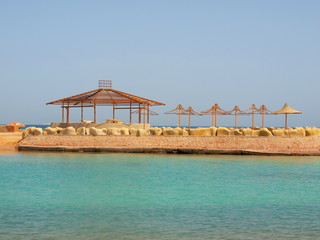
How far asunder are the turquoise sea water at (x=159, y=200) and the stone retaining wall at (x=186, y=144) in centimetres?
461

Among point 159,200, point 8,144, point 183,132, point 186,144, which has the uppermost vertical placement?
point 183,132

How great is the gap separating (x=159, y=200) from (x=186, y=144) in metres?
15.5

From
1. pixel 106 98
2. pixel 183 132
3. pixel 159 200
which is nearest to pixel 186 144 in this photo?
pixel 183 132

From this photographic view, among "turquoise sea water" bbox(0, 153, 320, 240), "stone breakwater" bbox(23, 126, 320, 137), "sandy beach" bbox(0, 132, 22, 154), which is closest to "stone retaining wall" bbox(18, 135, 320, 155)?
"stone breakwater" bbox(23, 126, 320, 137)

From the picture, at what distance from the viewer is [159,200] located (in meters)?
12.3

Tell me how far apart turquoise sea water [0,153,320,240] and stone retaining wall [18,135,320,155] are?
15.1 ft

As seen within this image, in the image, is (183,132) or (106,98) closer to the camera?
(183,132)

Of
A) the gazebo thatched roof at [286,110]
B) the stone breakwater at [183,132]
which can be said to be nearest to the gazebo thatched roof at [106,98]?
the stone breakwater at [183,132]

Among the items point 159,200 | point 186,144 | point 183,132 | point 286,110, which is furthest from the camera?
point 286,110

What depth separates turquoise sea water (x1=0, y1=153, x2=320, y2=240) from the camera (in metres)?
8.95

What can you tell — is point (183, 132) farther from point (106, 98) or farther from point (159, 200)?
point (159, 200)

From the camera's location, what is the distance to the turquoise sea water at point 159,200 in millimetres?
8945

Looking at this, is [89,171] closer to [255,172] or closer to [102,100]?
[255,172]

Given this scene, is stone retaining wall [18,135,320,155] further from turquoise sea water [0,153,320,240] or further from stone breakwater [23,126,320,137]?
turquoise sea water [0,153,320,240]
